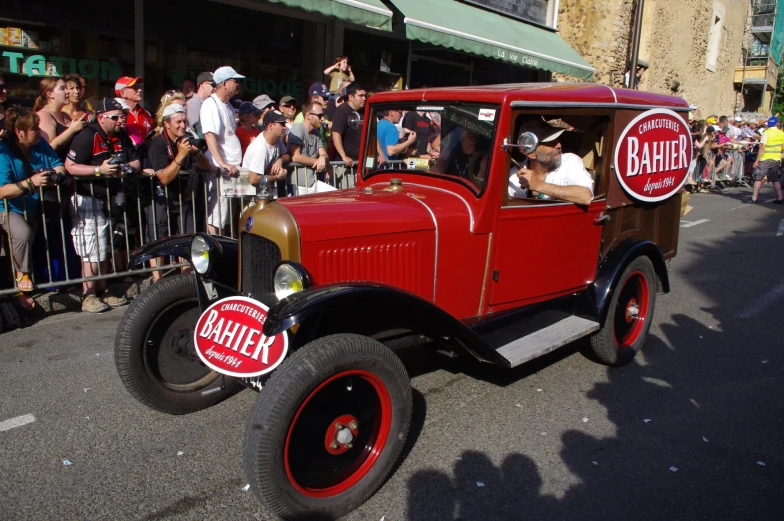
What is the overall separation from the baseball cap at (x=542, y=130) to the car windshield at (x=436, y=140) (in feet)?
1.16

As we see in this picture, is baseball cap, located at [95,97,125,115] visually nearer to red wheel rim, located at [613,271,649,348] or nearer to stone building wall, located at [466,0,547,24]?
red wheel rim, located at [613,271,649,348]

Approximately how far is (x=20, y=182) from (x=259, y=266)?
2.61 meters

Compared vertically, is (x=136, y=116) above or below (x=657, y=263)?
above

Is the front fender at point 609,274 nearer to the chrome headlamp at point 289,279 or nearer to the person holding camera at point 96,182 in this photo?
the chrome headlamp at point 289,279

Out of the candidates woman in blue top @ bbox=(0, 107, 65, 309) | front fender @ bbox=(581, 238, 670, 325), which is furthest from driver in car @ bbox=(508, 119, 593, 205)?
woman in blue top @ bbox=(0, 107, 65, 309)

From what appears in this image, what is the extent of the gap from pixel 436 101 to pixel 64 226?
3271mm

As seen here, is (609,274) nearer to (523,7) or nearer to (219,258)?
(219,258)

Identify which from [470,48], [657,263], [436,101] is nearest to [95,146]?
[436,101]

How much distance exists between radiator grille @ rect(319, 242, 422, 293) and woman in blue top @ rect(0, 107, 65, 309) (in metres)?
2.87

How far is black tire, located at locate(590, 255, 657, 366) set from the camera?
4285 mm

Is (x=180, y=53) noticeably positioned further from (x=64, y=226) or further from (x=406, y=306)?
(x=406, y=306)

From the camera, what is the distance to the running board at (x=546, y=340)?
360 cm

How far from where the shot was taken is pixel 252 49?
9109 mm

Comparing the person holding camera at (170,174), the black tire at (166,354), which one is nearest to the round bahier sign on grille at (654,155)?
the black tire at (166,354)
